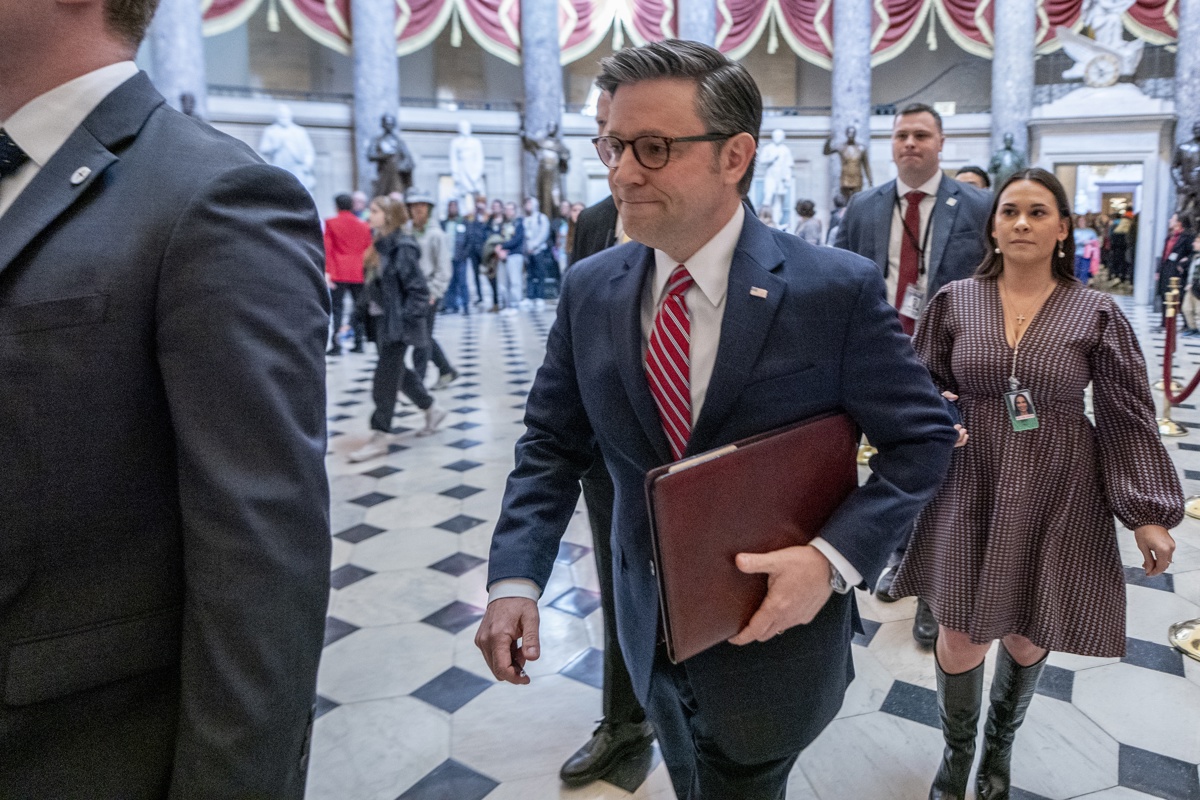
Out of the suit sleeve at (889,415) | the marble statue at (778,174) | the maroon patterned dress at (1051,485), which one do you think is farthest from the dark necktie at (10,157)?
the marble statue at (778,174)

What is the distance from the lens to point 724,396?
1.19 m

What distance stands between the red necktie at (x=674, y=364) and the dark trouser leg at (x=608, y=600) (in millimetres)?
824

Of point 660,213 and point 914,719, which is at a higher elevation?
point 660,213

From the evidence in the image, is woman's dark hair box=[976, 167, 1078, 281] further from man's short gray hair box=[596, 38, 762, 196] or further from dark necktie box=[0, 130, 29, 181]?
dark necktie box=[0, 130, 29, 181]

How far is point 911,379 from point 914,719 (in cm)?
167

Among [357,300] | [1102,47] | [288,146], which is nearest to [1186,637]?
[357,300]

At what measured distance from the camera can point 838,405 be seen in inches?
49.7

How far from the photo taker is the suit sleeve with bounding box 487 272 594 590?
1.32 meters

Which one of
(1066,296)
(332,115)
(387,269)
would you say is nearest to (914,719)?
(1066,296)

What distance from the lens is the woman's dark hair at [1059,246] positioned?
2.14 meters

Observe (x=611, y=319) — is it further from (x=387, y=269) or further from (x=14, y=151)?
(x=387, y=269)

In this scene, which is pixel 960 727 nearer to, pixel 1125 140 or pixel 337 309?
pixel 337 309

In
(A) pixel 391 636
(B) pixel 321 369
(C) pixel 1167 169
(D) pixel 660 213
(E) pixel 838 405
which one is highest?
(C) pixel 1167 169

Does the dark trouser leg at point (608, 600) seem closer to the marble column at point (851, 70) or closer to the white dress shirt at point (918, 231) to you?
the white dress shirt at point (918, 231)
